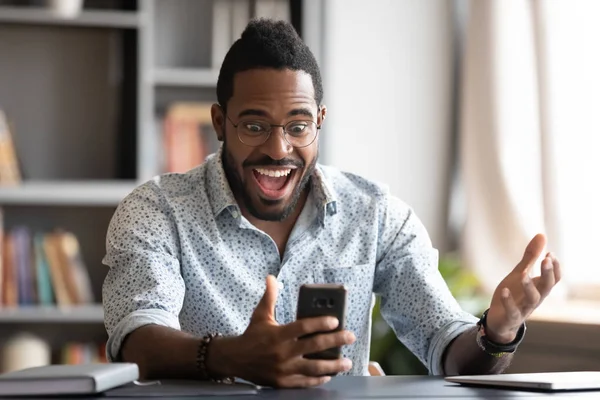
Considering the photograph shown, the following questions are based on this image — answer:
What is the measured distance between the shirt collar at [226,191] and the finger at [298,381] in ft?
2.07

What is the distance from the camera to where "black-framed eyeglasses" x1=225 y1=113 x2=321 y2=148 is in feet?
6.35

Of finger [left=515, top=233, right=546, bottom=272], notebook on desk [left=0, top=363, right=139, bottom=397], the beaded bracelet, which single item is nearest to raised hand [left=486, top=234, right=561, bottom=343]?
finger [left=515, top=233, right=546, bottom=272]

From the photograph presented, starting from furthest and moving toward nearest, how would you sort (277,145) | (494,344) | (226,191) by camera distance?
(226,191) → (277,145) → (494,344)

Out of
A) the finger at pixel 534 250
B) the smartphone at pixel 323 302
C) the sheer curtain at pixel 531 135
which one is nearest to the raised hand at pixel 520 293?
the finger at pixel 534 250

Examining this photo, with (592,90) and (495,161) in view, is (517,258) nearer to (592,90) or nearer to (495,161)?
(495,161)

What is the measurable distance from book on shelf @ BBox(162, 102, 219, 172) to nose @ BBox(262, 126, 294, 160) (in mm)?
1593

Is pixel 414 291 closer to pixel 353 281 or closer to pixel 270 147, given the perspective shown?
pixel 353 281

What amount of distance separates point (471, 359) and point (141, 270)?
1.99 ft

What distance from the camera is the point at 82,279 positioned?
11.3 feet

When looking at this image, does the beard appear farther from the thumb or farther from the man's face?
the thumb

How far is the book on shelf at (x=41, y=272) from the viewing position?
3.38 metres

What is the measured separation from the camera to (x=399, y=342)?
3.38 metres

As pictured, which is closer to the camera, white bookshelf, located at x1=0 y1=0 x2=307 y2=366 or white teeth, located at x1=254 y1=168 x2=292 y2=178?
white teeth, located at x1=254 y1=168 x2=292 y2=178

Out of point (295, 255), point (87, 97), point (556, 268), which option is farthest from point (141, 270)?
point (87, 97)
